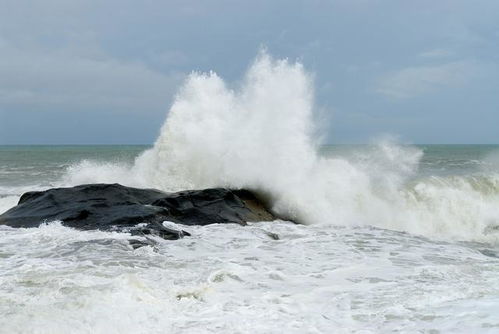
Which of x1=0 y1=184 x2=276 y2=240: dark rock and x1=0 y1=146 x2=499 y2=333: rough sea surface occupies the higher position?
x1=0 y1=184 x2=276 y2=240: dark rock

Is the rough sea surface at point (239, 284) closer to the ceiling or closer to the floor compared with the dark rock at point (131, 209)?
closer to the floor

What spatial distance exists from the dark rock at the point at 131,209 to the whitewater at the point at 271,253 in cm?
46

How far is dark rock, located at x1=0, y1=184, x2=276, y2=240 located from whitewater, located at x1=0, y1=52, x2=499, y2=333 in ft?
1.52

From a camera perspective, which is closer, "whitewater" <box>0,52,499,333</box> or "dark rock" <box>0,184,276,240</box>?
"whitewater" <box>0,52,499,333</box>

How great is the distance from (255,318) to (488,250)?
6030 millimetres

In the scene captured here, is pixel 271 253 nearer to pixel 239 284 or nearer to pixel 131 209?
pixel 239 284

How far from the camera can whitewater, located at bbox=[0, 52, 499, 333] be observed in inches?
171

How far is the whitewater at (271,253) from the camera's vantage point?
4.34m

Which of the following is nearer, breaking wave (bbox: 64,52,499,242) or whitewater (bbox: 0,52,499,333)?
whitewater (bbox: 0,52,499,333)

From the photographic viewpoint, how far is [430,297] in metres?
5.00

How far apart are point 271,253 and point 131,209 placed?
10.1 feet

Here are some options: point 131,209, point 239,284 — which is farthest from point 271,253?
point 131,209

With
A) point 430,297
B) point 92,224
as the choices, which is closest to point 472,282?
point 430,297

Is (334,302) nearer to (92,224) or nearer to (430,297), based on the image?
(430,297)
